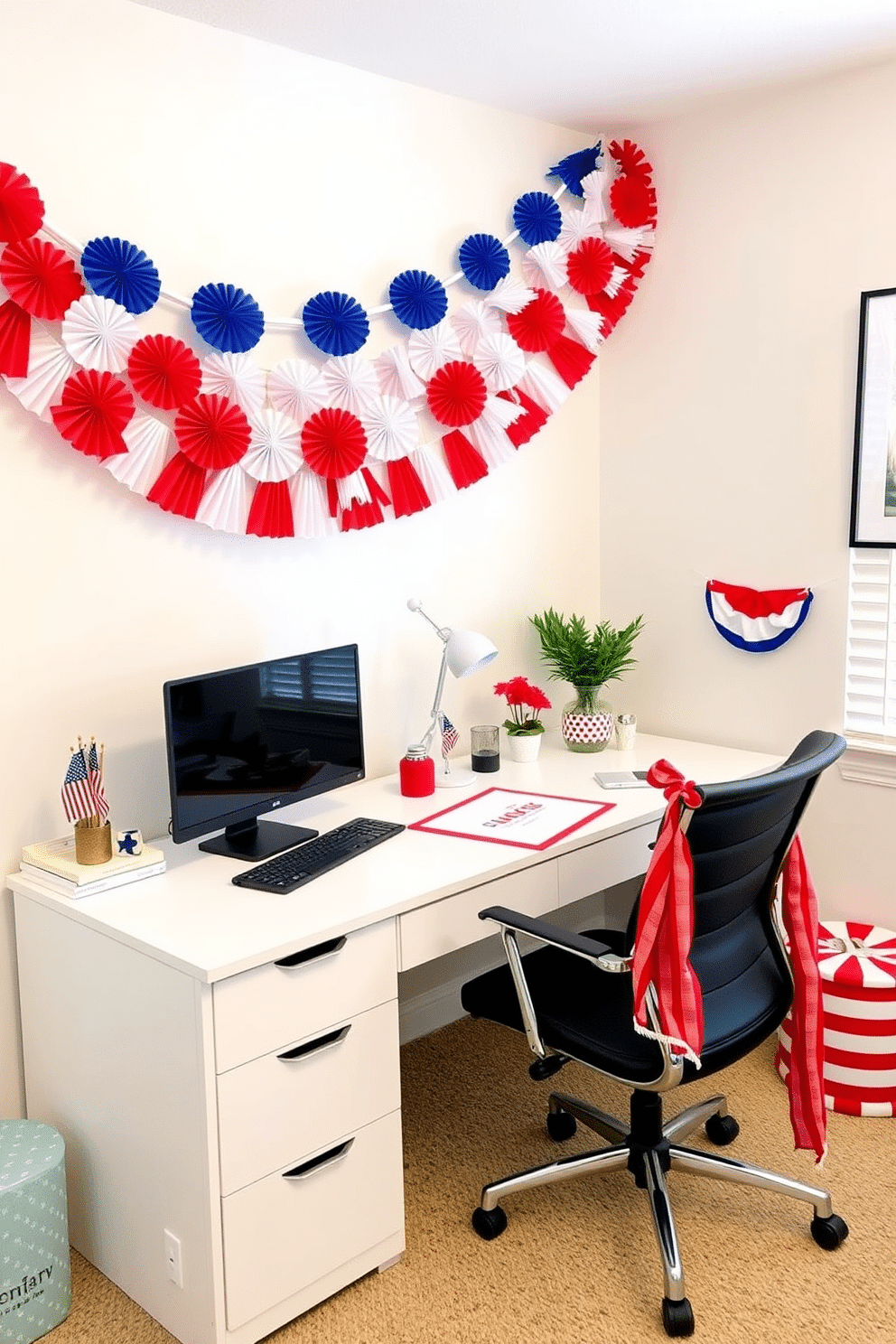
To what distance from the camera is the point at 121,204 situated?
232cm

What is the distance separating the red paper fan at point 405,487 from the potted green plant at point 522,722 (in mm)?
513

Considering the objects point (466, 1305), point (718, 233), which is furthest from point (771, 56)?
point (466, 1305)

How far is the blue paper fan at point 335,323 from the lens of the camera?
2609mm

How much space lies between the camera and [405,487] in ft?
9.43

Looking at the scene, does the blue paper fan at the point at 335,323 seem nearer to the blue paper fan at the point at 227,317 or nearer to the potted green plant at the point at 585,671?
the blue paper fan at the point at 227,317

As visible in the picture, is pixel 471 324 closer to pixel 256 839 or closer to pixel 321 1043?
pixel 256 839

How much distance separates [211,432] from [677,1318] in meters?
1.87

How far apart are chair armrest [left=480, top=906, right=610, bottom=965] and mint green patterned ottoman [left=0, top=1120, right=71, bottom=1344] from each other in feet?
2.87

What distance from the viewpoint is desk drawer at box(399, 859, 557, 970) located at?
84.0 inches

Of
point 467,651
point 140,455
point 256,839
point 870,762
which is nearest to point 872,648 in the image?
point 870,762

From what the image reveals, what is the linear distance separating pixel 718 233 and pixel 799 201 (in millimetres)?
242

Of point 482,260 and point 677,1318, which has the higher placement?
point 482,260

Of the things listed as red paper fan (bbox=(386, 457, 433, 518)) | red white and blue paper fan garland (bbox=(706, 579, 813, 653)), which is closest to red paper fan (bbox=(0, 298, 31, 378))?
red paper fan (bbox=(386, 457, 433, 518))

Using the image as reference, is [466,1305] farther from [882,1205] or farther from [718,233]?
[718,233]
